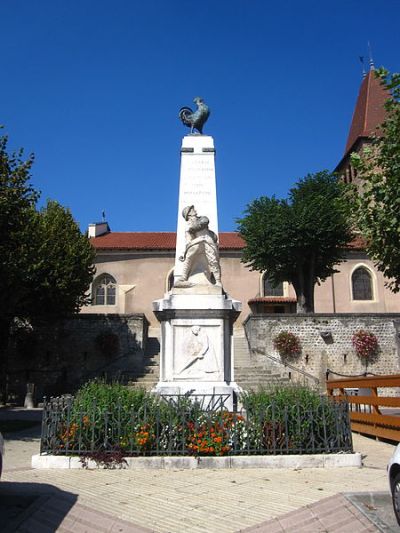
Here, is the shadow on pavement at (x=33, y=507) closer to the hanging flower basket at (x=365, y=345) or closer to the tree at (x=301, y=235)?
the hanging flower basket at (x=365, y=345)

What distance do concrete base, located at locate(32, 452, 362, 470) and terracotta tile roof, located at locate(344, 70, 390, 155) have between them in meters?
40.4

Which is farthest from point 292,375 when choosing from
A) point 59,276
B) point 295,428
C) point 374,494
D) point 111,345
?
point 374,494

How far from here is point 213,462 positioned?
7.49 meters

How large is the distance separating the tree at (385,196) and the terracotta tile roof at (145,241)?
20831mm

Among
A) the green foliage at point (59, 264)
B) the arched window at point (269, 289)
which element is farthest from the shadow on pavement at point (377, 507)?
the arched window at point (269, 289)

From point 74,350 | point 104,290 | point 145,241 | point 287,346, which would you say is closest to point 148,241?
point 145,241

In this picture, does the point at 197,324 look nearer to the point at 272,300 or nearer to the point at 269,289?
the point at 272,300

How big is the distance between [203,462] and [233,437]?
2.04ft

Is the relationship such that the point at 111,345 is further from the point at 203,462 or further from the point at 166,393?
the point at 203,462

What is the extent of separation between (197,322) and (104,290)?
2711cm

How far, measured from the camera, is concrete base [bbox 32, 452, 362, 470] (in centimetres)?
746

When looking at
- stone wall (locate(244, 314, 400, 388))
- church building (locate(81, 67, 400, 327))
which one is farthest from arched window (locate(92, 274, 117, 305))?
stone wall (locate(244, 314, 400, 388))

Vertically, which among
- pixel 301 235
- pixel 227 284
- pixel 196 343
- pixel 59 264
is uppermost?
pixel 301 235

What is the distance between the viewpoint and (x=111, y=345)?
26.1 metres
